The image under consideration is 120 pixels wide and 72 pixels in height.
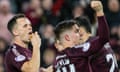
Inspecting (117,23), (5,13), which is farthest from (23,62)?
(5,13)

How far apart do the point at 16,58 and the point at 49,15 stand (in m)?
5.74

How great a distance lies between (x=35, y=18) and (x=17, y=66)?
594 centimetres

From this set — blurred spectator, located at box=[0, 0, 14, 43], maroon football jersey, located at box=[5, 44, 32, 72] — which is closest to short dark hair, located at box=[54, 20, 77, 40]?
maroon football jersey, located at box=[5, 44, 32, 72]

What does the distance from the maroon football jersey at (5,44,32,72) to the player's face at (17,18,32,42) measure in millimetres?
149

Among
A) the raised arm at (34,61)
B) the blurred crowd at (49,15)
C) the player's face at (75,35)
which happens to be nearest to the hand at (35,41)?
the raised arm at (34,61)

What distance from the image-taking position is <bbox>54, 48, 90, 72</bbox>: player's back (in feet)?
28.5

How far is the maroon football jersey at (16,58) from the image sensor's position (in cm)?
896

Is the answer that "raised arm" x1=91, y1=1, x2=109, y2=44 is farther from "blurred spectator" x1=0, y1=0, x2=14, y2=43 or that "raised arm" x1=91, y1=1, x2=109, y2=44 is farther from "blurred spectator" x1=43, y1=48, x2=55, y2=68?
"blurred spectator" x1=0, y1=0, x2=14, y2=43

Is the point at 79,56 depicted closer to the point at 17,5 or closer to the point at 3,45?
the point at 3,45

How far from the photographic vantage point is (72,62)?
8703 millimetres

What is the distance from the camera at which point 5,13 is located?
14.8 meters

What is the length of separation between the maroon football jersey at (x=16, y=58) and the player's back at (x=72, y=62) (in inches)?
20.6

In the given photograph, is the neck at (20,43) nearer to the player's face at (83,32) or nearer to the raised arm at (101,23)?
the player's face at (83,32)

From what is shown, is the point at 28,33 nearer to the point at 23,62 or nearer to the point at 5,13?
the point at 23,62
